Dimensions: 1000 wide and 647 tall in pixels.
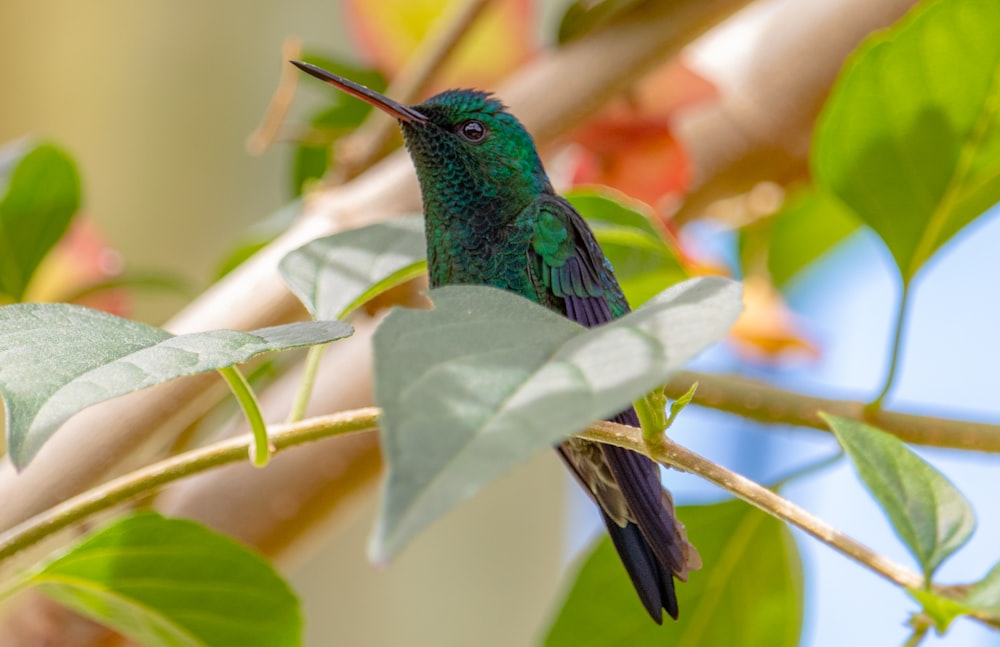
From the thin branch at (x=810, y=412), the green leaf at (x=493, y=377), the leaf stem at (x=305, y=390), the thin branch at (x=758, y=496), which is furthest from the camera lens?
the thin branch at (x=810, y=412)

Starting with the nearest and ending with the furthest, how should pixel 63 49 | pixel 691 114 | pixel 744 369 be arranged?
pixel 691 114 → pixel 744 369 → pixel 63 49

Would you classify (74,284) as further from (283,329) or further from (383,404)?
(383,404)

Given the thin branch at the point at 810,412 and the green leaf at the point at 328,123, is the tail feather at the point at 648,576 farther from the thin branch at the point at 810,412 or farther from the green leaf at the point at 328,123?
the green leaf at the point at 328,123

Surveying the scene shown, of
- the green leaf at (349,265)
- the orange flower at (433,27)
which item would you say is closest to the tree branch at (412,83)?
the orange flower at (433,27)

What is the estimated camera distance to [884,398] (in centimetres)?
61

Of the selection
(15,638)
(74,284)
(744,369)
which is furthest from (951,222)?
(74,284)

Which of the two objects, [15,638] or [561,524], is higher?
[15,638]

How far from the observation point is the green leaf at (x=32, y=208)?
802 mm

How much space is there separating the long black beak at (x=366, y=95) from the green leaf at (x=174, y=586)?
0.95 ft

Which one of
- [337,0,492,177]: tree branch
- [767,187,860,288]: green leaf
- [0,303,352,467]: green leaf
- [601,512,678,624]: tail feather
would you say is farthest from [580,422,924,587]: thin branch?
[767,187,860,288]: green leaf

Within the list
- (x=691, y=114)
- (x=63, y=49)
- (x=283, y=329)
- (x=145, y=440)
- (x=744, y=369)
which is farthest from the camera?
(x=63, y=49)

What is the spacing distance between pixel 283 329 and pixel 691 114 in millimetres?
682

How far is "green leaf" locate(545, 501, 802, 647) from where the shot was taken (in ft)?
2.12

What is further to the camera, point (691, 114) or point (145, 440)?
point (691, 114)
